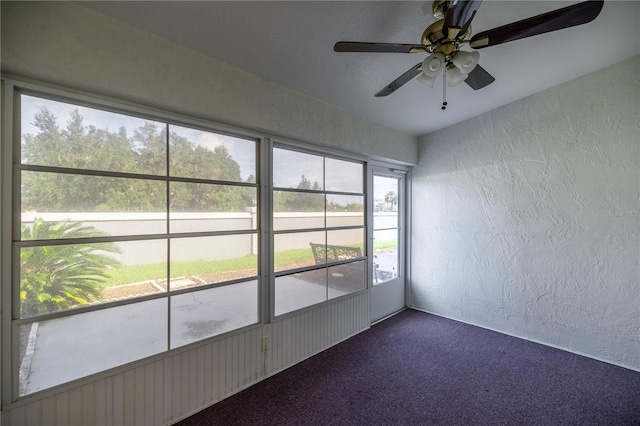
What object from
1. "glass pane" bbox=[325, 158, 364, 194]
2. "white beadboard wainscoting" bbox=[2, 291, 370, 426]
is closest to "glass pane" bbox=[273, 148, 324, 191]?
"glass pane" bbox=[325, 158, 364, 194]

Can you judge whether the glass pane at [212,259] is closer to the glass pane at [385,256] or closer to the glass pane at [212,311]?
the glass pane at [212,311]

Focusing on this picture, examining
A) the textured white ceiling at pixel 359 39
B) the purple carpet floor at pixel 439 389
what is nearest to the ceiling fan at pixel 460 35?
the textured white ceiling at pixel 359 39

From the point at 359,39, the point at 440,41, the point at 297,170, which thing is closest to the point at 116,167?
the point at 297,170

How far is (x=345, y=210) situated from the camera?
314 centimetres

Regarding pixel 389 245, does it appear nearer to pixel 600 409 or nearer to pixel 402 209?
pixel 402 209

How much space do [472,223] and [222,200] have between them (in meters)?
3.08

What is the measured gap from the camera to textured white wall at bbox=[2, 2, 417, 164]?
4.33 ft

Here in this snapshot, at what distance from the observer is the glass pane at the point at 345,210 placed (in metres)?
2.96

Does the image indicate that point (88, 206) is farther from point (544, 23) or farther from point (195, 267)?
point (544, 23)

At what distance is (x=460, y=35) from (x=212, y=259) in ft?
7.08

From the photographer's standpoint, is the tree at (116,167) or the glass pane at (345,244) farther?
the glass pane at (345,244)

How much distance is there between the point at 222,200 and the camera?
2125 mm

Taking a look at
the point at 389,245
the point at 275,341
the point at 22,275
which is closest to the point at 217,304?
the point at 275,341

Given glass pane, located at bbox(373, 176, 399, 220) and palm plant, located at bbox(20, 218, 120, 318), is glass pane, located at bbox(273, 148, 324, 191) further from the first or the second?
palm plant, located at bbox(20, 218, 120, 318)
